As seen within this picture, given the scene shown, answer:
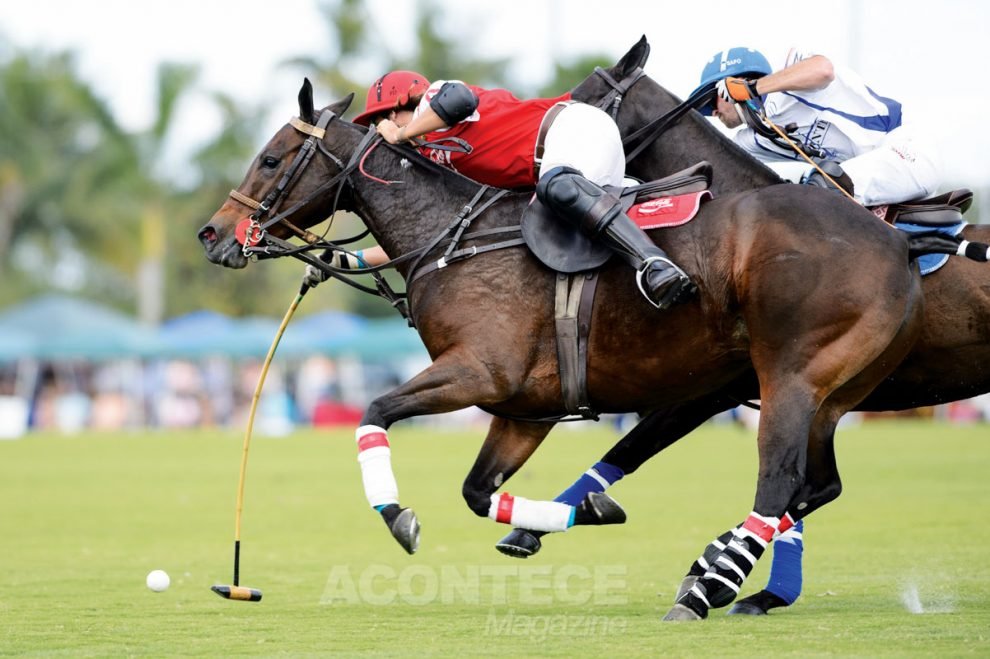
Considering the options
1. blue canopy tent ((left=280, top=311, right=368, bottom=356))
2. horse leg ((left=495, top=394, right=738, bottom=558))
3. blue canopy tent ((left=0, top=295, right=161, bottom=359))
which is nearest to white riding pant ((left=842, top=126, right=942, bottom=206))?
horse leg ((left=495, top=394, right=738, bottom=558))

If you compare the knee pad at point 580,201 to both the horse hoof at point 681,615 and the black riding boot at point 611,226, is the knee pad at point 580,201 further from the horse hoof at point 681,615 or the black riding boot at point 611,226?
the horse hoof at point 681,615

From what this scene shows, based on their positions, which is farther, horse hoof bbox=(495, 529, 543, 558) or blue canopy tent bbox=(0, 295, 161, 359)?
blue canopy tent bbox=(0, 295, 161, 359)

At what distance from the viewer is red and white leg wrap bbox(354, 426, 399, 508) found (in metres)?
7.82

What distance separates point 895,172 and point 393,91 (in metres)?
3.23

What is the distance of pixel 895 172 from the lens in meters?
8.62

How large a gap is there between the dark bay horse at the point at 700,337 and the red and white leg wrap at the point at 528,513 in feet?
0.04

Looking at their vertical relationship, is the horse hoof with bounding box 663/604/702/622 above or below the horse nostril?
below

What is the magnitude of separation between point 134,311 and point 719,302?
66.0 meters

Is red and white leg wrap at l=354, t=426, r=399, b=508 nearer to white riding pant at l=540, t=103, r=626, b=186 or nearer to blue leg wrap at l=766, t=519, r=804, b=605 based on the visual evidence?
white riding pant at l=540, t=103, r=626, b=186

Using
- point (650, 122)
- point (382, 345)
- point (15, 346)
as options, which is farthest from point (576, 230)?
point (15, 346)

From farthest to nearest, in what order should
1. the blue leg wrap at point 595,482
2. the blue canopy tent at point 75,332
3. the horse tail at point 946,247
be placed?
1. the blue canopy tent at point 75,332
2. the blue leg wrap at point 595,482
3. the horse tail at point 946,247

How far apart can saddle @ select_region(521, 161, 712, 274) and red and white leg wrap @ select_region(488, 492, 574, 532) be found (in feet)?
4.58

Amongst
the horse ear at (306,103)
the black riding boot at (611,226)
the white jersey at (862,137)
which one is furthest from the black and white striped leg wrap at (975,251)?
the horse ear at (306,103)

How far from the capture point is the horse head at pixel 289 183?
897 centimetres
